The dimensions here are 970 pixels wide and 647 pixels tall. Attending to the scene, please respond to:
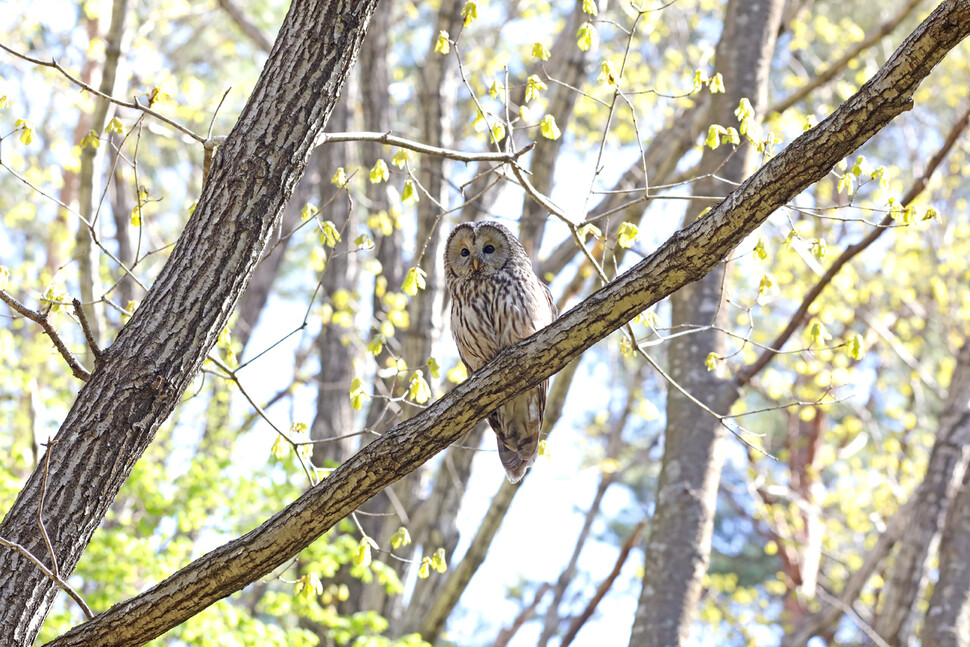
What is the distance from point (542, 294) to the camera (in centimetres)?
448

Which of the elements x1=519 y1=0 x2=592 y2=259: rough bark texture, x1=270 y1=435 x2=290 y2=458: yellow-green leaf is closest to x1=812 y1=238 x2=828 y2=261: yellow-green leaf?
x1=270 y1=435 x2=290 y2=458: yellow-green leaf

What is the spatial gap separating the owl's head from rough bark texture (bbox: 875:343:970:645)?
356 cm

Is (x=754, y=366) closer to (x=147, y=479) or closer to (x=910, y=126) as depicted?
(x=147, y=479)

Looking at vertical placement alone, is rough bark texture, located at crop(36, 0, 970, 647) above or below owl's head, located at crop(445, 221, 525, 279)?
below

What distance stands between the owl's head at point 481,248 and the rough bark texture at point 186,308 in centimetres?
152

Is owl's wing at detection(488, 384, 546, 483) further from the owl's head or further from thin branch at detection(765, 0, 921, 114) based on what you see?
thin branch at detection(765, 0, 921, 114)

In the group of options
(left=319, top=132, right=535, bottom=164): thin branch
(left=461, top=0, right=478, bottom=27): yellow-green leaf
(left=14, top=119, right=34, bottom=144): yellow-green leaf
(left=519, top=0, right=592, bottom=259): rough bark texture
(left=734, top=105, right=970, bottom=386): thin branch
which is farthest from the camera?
(left=519, top=0, right=592, bottom=259): rough bark texture

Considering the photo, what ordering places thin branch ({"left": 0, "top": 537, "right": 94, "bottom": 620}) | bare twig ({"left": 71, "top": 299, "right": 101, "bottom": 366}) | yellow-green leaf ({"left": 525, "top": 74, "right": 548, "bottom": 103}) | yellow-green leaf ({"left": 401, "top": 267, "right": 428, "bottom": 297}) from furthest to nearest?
yellow-green leaf ({"left": 401, "top": 267, "right": 428, "bottom": 297}) < yellow-green leaf ({"left": 525, "top": 74, "right": 548, "bottom": 103}) < bare twig ({"left": 71, "top": 299, "right": 101, "bottom": 366}) < thin branch ({"left": 0, "top": 537, "right": 94, "bottom": 620})

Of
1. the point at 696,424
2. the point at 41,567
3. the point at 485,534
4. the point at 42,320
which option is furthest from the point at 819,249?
the point at 485,534

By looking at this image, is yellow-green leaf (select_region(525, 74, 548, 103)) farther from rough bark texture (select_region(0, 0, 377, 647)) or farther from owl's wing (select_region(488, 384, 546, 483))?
owl's wing (select_region(488, 384, 546, 483))

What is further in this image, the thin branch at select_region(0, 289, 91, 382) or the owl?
the owl

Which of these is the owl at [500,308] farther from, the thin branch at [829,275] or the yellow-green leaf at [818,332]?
the yellow-green leaf at [818,332]

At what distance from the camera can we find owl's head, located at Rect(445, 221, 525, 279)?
4.42 meters

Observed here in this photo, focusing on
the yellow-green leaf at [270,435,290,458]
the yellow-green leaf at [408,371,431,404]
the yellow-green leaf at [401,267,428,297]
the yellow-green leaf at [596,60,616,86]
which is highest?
the yellow-green leaf at [596,60,616,86]
